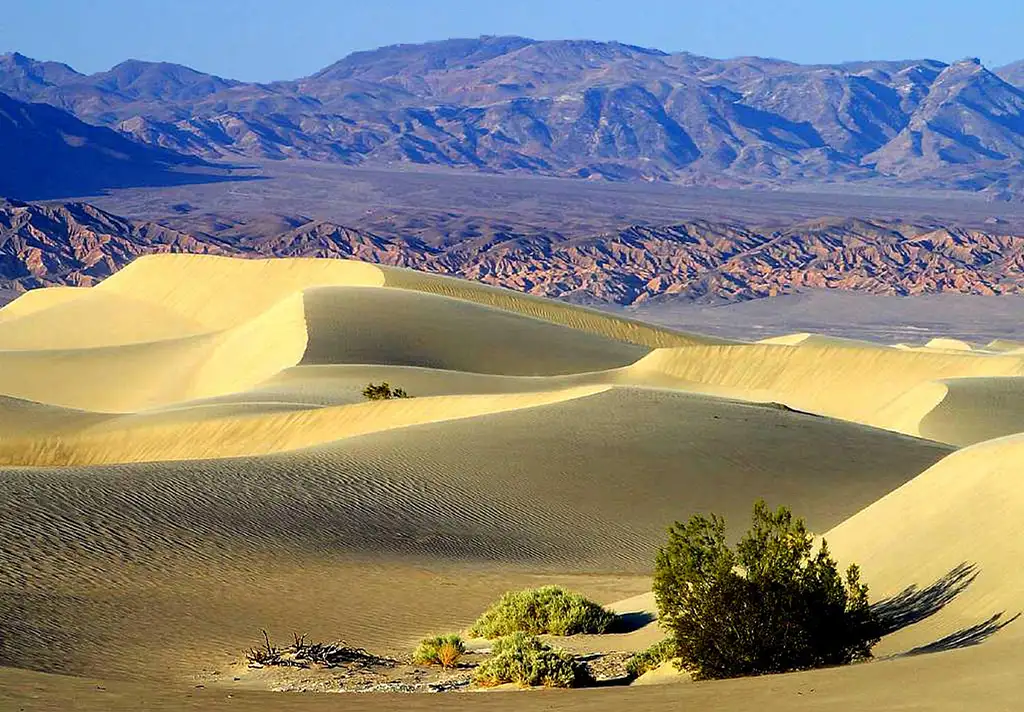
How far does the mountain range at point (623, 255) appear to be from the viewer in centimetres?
14462

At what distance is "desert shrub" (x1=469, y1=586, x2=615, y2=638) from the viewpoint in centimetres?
1598

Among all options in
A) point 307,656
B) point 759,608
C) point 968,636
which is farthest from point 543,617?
point 968,636

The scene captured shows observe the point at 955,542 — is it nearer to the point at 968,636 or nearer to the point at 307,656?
the point at 968,636

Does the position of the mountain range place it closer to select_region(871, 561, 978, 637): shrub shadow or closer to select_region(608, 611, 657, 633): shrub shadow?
select_region(608, 611, 657, 633): shrub shadow

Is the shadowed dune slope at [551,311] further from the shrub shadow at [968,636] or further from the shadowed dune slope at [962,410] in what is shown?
the shrub shadow at [968,636]

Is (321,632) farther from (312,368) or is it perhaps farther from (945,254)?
(945,254)

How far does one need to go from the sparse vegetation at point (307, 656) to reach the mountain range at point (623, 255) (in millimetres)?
124664

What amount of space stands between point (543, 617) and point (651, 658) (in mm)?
3108

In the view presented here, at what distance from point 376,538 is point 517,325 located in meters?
36.7

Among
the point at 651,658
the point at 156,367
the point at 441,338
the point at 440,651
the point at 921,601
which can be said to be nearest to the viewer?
the point at 651,658

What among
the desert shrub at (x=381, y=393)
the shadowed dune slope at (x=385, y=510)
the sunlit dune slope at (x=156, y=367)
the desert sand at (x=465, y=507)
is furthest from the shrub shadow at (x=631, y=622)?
the sunlit dune slope at (x=156, y=367)

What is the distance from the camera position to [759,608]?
12570 mm

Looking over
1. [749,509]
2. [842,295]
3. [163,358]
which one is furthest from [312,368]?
[842,295]

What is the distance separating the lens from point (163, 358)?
5953 cm
